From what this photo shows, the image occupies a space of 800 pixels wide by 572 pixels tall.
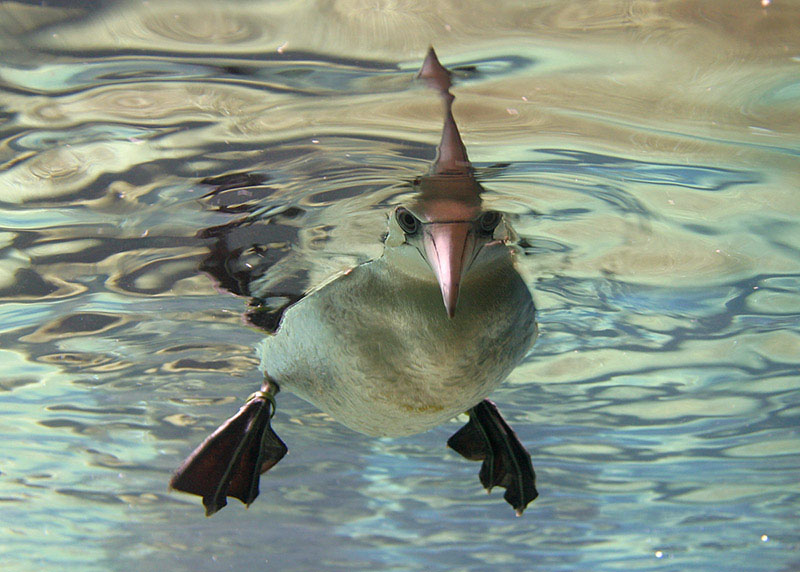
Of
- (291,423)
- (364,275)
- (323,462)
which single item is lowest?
(323,462)

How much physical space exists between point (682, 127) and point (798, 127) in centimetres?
77

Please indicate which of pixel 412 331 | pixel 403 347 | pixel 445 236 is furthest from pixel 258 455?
pixel 445 236

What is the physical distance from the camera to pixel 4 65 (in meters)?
3.59

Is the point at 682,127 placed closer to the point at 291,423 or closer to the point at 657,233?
the point at 657,233

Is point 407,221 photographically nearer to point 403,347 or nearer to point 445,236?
point 445,236

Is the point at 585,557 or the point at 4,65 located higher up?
the point at 4,65

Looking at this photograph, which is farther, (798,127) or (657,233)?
(657,233)

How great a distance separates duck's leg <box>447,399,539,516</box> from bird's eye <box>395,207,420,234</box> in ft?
7.50

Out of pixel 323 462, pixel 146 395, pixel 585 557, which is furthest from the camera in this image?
pixel 585 557

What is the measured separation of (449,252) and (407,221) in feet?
1.52

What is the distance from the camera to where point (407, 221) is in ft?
11.3

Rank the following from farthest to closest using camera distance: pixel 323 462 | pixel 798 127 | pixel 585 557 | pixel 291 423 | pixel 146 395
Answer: pixel 585 557 → pixel 323 462 → pixel 291 423 → pixel 146 395 → pixel 798 127

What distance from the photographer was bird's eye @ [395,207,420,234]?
3.41 m

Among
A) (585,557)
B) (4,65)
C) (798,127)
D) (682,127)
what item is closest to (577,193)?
(682,127)
